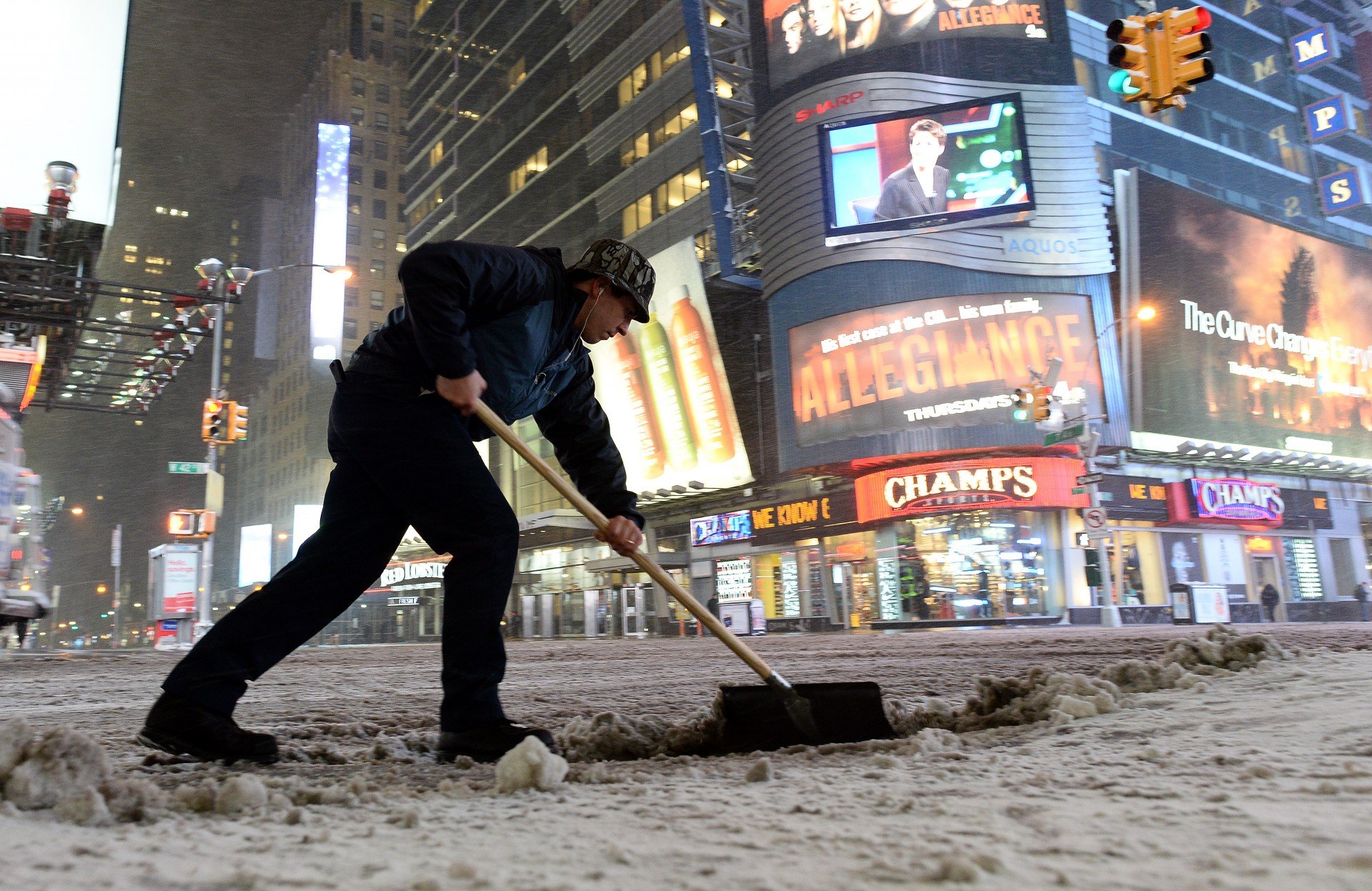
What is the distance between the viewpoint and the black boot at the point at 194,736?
244 centimetres

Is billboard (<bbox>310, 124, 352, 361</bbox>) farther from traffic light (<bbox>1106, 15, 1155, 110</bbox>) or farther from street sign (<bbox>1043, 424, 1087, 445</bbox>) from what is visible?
traffic light (<bbox>1106, 15, 1155, 110</bbox>)

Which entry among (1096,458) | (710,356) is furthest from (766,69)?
(1096,458)

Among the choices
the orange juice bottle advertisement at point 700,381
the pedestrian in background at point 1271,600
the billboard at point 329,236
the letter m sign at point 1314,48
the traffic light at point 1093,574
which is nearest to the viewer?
the traffic light at point 1093,574

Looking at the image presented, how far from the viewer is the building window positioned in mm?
45219

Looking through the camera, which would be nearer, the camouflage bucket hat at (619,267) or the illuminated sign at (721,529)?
the camouflage bucket hat at (619,267)

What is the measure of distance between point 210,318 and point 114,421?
8311cm

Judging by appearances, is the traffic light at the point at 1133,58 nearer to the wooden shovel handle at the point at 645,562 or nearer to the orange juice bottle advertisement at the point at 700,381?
the wooden shovel handle at the point at 645,562

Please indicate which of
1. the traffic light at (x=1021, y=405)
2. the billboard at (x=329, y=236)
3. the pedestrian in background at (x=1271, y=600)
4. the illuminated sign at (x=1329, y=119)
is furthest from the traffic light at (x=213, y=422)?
the billboard at (x=329, y=236)

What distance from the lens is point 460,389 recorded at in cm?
265

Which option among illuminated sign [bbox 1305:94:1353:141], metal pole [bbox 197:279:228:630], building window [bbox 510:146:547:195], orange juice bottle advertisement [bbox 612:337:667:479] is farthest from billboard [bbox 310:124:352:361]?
illuminated sign [bbox 1305:94:1353:141]

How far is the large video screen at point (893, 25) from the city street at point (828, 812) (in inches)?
1104

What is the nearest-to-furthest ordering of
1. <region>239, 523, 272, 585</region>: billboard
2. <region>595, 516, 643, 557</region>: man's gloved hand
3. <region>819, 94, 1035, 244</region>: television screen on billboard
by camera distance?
<region>595, 516, 643, 557</region>: man's gloved hand → <region>819, 94, 1035, 244</region>: television screen on billboard → <region>239, 523, 272, 585</region>: billboard

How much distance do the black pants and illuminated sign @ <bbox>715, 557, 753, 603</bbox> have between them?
91.7 feet

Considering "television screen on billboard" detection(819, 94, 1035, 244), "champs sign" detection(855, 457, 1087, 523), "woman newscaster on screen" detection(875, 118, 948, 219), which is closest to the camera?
"champs sign" detection(855, 457, 1087, 523)
